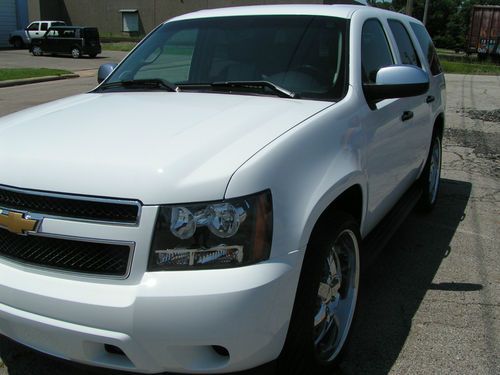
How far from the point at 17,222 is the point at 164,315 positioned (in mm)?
749

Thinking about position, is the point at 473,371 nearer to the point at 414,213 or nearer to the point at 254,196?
the point at 254,196

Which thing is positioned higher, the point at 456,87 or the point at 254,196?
the point at 254,196

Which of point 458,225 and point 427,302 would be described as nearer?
point 427,302

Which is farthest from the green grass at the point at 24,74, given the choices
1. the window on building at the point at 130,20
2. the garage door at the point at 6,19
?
the window on building at the point at 130,20

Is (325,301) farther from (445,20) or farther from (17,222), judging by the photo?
(445,20)

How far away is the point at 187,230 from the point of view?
6.94ft

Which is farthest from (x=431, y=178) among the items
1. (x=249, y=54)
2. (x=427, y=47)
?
(x=249, y=54)

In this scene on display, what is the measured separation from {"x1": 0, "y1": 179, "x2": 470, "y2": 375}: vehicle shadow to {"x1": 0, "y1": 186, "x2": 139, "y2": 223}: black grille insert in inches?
24.0

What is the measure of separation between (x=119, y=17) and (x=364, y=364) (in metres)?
57.8

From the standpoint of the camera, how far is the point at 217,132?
2.49 m

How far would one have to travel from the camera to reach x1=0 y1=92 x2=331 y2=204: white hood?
2.12 m

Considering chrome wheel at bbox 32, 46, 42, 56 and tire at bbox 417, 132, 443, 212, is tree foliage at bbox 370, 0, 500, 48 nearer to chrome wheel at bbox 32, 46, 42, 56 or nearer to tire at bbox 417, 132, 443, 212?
chrome wheel at bbox 32, 46, 42, 56

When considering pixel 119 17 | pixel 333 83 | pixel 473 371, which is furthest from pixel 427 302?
pixel 119 17

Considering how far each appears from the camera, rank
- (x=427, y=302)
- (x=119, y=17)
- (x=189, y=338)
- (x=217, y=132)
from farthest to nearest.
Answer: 1. (x=119, y=17)
2. (x=427, y=302)
3. (x=217, y=132)
4. (x=189, y=338)
